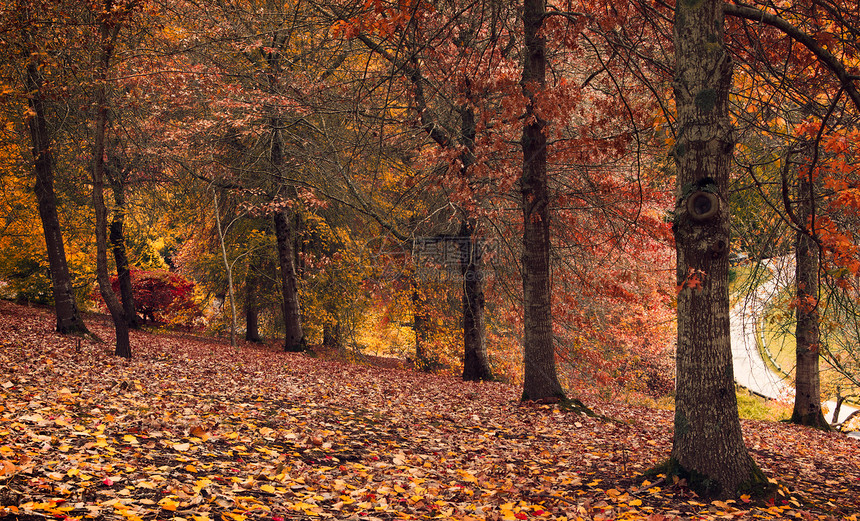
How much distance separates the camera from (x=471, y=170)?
8188 mm

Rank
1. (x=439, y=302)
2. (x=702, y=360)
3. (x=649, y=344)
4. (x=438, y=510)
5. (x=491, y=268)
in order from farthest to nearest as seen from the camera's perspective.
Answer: (x=649, y=344)
(x=439, y=302)
(x=491, y=268)
(x=702, y=360)
(x=438, y=510)

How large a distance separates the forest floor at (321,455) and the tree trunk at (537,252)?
1.78 ft

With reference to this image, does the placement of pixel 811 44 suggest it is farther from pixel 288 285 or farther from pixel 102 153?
pixel 288 285

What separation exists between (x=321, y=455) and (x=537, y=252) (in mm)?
4657

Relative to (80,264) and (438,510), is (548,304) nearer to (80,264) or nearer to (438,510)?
→ (438,510)

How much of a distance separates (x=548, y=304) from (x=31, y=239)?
15444 millimetres

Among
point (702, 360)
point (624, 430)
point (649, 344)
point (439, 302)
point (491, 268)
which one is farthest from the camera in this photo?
point (649, 344)

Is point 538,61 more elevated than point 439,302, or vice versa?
point 538,61

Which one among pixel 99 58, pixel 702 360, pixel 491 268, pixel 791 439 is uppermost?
pixel 99 58

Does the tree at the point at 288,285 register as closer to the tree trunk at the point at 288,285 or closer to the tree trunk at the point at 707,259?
the tree trunk at the point at 288,285

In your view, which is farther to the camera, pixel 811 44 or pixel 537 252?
pixel 537 252

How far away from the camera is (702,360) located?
4.32 meters

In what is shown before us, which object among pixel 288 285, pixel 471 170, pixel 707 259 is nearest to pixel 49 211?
pixel 288 285

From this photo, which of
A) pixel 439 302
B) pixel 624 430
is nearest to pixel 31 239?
pixel 439 302
